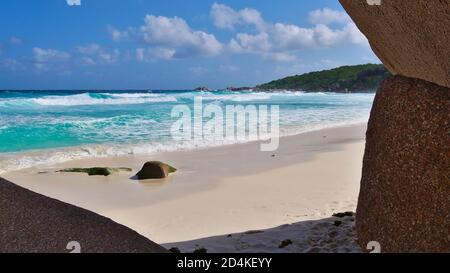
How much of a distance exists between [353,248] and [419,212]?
65.8 inches

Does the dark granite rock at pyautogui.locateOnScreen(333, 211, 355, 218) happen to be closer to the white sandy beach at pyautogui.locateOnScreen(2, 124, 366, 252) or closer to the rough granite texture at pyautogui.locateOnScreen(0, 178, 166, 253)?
the white sandy beach at pyautogui.locateOnScreen(2, 124, 366, 252)

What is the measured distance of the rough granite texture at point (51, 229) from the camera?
105 inches

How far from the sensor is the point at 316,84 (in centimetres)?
10594

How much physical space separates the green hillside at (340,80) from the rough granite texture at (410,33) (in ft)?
270

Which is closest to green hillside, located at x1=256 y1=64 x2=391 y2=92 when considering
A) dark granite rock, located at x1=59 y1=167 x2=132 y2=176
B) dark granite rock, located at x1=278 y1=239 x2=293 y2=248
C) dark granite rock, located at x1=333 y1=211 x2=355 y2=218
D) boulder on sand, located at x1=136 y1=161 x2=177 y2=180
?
dark granite rock, located at x1=59 y1=167 x2=132 y2=176

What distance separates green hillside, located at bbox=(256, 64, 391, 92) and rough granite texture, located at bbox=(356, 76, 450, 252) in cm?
8238

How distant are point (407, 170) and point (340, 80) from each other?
10116 centimetres

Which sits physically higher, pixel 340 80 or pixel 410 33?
pixel 340 80

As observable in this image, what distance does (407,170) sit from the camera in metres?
3.15

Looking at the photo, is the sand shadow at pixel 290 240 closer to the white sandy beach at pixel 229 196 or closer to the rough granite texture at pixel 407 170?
the white sandy beach at pixel 229 196

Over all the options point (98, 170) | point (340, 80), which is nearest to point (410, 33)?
point (98, 170)

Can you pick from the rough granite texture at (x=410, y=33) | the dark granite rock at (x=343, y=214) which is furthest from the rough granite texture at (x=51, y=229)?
the dark granite rock at (x=343, y=214)

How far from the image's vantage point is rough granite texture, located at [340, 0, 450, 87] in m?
2.69

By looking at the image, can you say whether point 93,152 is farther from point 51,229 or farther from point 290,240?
point 51,229
